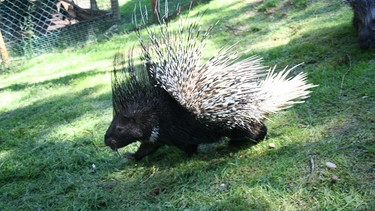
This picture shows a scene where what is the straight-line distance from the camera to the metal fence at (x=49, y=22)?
6.94 meters

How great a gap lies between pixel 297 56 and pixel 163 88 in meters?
2.17

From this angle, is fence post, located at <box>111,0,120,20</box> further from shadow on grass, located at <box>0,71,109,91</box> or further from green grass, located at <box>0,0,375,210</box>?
green grass, located at <box>0,0,375,210</box>

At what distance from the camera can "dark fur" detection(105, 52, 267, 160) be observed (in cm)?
263

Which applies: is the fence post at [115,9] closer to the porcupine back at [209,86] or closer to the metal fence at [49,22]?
the metal fence at [49,22]

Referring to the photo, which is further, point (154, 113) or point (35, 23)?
point (35, 23)

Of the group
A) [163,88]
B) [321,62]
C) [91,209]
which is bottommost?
[91,209]

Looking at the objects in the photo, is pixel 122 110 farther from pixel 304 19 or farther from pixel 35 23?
pixel 35 23

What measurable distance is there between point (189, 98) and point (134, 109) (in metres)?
0.45

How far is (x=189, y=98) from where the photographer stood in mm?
2492

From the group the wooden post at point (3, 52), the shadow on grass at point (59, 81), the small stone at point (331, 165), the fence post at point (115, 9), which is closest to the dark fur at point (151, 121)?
the small stone at point (331, 165)

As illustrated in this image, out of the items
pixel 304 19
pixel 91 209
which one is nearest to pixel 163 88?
pixel 91 209

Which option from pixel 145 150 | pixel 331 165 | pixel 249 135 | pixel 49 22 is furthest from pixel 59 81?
pixel 331 165

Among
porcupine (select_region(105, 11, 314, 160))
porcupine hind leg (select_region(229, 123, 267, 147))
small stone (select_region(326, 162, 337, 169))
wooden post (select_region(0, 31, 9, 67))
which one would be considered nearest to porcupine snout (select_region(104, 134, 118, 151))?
porcupine (select_region(105, 11, 314, 160))

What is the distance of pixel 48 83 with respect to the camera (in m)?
5.29
